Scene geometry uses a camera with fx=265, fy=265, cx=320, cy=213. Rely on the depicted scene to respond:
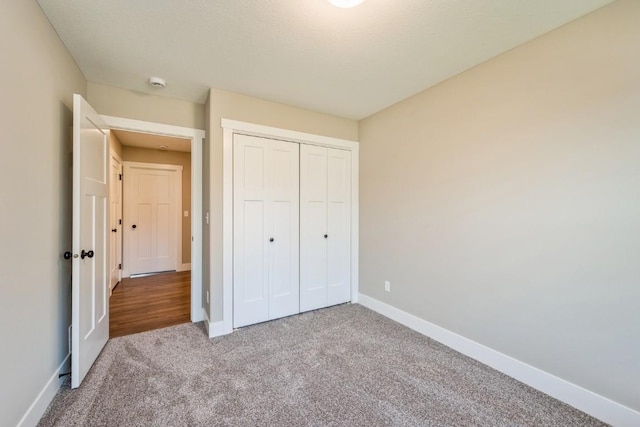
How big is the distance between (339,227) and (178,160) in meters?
3.81

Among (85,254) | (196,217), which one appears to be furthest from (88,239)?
(196,217)

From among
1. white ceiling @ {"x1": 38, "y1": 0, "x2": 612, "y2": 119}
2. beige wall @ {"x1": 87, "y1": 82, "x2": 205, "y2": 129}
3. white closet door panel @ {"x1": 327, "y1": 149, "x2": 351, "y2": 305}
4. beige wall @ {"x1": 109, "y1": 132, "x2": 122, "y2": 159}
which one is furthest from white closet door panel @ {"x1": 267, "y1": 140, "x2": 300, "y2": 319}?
beige wall @ {"x1": 109, "y1": 132, "x2": 122, "y2": 159}

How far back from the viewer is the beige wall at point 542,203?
155 cm

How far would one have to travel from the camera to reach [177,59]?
2.16 metres

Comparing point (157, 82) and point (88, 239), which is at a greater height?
point (157, 82)

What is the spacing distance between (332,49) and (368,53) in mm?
287

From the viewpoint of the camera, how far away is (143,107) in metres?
2.72

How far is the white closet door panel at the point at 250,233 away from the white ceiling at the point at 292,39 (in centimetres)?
72

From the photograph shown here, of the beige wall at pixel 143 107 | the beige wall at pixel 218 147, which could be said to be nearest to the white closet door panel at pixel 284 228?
the beige wall at pixel 218 147

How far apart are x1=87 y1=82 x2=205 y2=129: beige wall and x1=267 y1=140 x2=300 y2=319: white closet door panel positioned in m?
0.92

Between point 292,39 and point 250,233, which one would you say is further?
point 250,233

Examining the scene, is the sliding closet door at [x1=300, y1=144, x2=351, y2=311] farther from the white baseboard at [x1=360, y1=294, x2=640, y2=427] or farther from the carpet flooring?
the white baseboard at [x1=360, y1=294, x2=640, y2=427]

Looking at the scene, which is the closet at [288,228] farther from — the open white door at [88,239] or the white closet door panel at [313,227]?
the open white door at [88,239]

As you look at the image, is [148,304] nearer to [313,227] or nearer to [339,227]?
[313,227]
